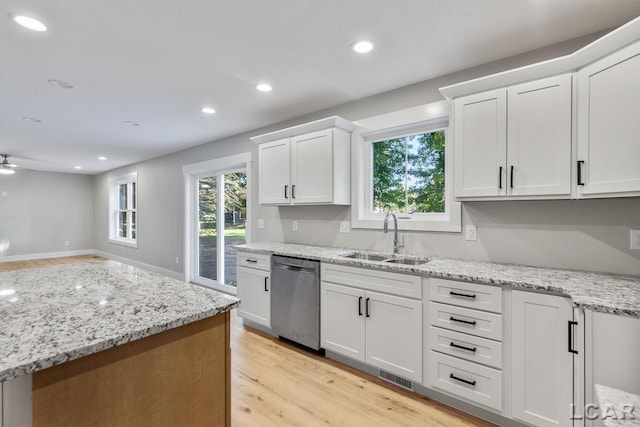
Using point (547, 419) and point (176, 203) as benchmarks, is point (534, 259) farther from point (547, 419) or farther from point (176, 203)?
point (176, 203)

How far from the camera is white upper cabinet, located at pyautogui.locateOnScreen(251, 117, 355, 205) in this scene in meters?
2.96

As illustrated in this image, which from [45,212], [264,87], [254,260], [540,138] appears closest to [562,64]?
[540,138]

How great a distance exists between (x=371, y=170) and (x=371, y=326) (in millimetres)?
1555

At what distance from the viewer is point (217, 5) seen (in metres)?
1.73

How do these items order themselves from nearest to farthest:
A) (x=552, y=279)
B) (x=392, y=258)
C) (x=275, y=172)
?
(x=552, y=279), (x=392, y=258), (x=275, y=172)

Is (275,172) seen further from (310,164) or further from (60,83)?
(60,83)

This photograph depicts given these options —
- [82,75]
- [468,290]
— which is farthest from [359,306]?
[82,75]

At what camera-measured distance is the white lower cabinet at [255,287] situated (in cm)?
310

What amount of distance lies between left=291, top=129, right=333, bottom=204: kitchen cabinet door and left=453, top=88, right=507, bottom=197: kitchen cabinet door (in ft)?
3.88

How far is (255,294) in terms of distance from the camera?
3.22 meters

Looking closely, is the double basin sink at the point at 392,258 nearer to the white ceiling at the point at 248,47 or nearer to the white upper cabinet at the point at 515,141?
the white upper cabinet at the point at 515,141

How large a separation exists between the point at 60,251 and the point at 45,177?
2.04 meters

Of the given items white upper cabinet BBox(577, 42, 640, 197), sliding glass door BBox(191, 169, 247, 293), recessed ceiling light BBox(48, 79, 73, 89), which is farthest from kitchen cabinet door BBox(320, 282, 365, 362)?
recessed ceiling light BBox(48, 79, 73, 89)

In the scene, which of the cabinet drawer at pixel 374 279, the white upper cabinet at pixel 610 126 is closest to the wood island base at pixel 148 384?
the cabinet drawer at pixel 374 279
